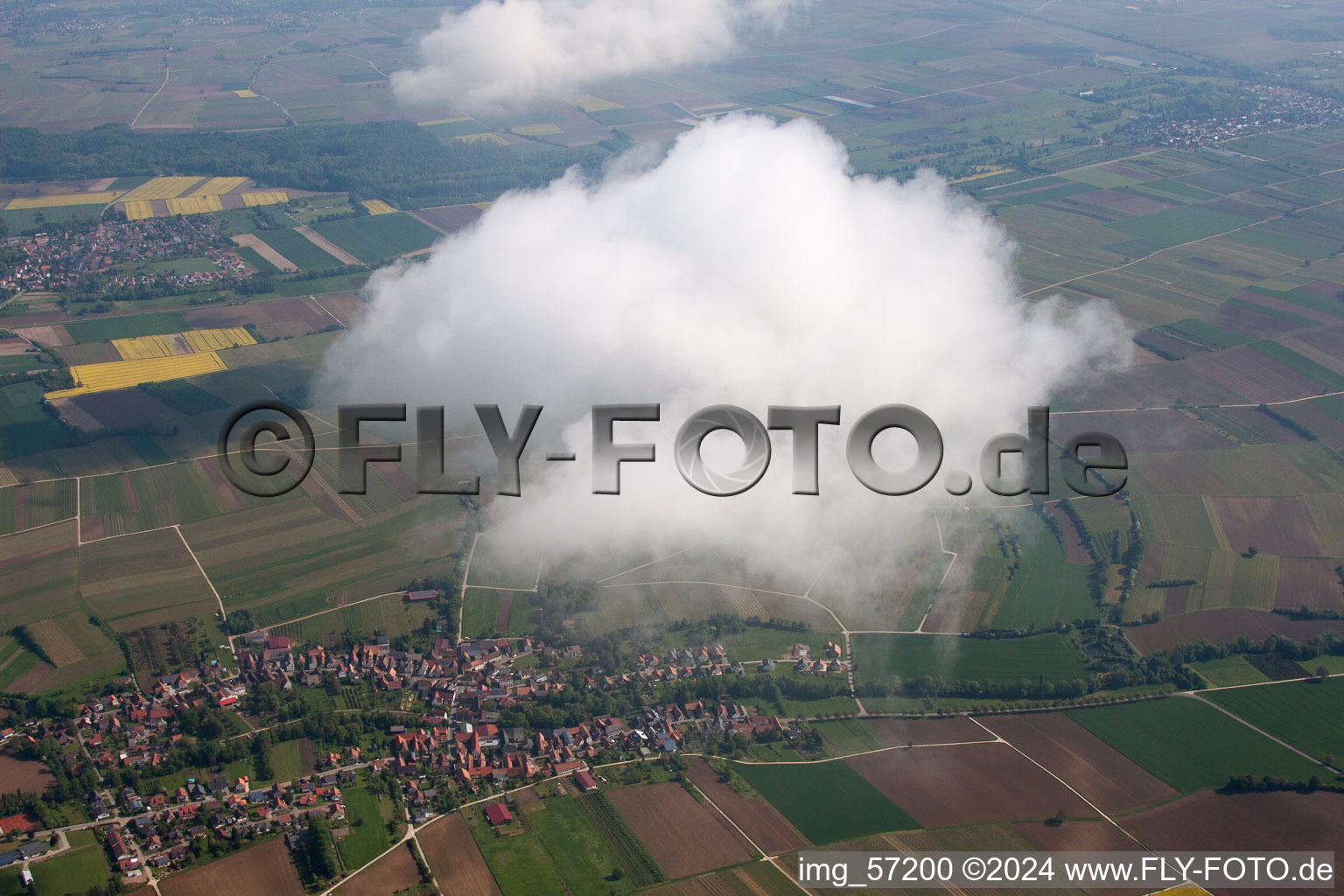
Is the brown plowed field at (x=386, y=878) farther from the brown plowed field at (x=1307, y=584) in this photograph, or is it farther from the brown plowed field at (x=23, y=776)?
the brown plowed field at (x=1307, y=584)

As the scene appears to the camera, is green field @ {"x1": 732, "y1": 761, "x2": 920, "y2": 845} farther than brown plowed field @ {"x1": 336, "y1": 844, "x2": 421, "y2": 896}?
Yes

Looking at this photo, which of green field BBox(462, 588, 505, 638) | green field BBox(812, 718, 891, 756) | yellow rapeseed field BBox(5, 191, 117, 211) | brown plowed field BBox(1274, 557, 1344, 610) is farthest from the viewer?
yellow rapeseed field BBox(5, 191, 117, 211)

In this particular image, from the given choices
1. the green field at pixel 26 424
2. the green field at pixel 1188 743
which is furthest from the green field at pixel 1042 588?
the green field at pixel 26 424

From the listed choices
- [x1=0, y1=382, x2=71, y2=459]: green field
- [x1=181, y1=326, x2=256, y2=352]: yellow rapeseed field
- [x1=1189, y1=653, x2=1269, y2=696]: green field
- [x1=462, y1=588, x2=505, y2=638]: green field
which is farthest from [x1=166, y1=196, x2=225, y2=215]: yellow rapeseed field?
[x1=1189, y1=653, x2=1269, y2=696]: green field

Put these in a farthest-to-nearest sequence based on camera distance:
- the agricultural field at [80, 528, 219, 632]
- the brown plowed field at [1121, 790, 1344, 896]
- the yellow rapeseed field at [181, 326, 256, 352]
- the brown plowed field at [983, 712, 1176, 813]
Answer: the yellow rapeseed field at [181, 326, 256, 352] → the agricultural field at [80, 528, 219, 632] → the brown plowed field at [983, 712, 1176, 813] → the brown plowed field at [1121, 790, 1344, 896]

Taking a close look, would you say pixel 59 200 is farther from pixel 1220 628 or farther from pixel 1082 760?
pixel 1220 628

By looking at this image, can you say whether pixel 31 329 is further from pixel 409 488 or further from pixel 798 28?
pixel 798 28

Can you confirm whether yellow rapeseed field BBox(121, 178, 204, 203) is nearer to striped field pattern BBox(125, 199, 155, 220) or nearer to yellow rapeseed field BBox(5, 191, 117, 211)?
striped field pattern BBox(125, 199, 155, 220)
